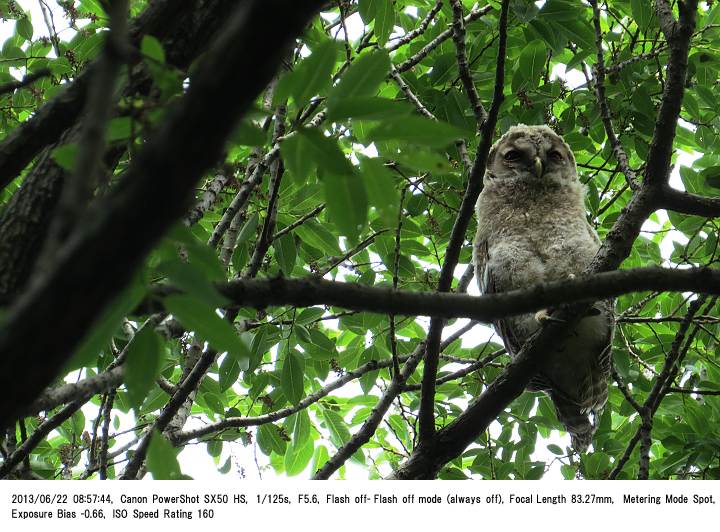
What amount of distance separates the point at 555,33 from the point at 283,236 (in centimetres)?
151

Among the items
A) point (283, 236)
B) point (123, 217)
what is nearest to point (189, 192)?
point (123, 217)

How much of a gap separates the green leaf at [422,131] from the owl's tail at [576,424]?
3.13 m

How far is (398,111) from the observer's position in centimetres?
119

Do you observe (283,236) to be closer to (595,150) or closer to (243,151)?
(243,151)

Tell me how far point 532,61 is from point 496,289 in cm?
120

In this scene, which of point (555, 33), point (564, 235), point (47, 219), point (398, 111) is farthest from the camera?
point (564, 235)

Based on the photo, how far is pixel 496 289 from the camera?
3949 millimetres

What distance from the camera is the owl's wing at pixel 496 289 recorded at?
12.9 ft

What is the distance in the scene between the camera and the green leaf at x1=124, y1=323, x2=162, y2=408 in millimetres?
1262

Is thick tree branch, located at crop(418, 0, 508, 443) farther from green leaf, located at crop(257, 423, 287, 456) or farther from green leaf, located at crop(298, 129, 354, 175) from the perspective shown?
green leaf, located at crop(257, 423, 287, 456)

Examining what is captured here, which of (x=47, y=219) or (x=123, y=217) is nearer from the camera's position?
(x=123, y=217)

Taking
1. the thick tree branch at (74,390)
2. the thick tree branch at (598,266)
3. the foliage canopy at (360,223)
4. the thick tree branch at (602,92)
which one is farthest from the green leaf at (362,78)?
the thick tree branch at (602,92)

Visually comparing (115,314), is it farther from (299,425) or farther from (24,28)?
(24,28)

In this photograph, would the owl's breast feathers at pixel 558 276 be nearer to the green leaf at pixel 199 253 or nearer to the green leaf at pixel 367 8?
the green leaf at pixel 367 8
